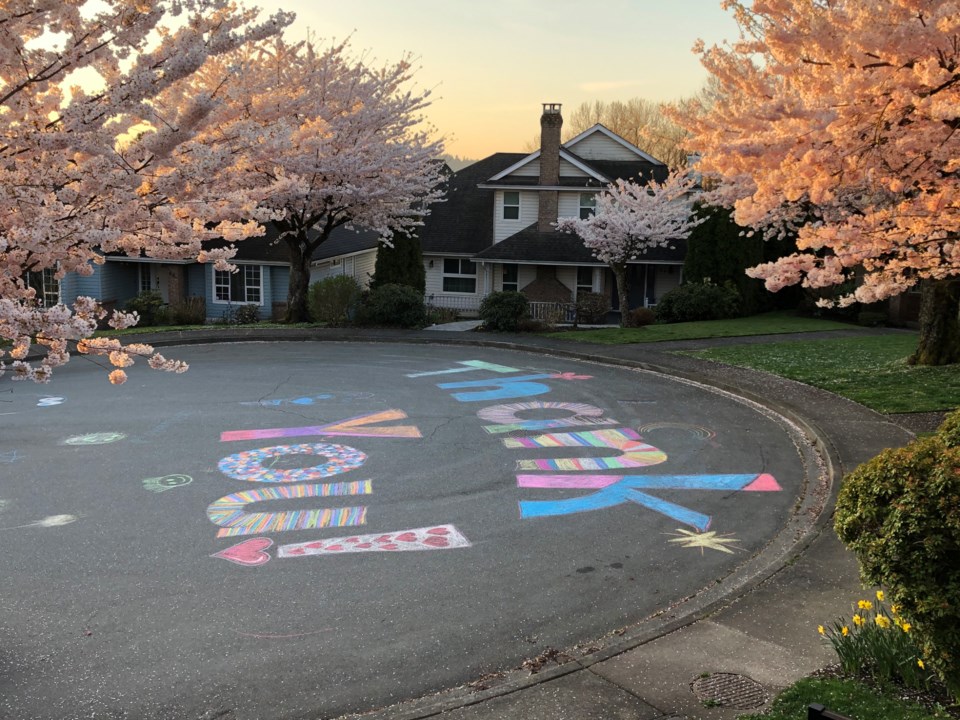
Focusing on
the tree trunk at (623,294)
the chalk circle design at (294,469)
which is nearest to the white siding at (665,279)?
the tree trunk at (623,294)

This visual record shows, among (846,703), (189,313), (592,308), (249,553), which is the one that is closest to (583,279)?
(592,308)

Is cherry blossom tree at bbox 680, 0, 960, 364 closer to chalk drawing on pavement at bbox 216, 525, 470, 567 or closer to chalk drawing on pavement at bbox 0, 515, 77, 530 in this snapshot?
chalk drawing on pavement at bbox 216, 525, 470, 567

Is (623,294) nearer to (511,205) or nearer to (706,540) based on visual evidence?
(511,205)

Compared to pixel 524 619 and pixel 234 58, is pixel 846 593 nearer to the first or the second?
pixel 524 619

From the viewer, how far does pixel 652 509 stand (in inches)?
422

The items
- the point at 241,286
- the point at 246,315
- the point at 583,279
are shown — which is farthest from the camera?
the point at 583,279

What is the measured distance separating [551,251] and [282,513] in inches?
1110

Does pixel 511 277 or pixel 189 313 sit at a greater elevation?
pixel 511 277

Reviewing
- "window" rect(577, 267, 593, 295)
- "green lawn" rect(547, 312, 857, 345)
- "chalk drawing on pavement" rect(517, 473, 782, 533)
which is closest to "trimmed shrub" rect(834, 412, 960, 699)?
"chalk drawing on pavement" rect(517, 473, 782, 533)

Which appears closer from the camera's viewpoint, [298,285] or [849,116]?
[849,116]

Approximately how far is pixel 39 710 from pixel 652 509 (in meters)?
7.09

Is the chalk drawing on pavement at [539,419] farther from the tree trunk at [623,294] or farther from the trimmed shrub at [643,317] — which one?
the trimmed shrub at [643,317]

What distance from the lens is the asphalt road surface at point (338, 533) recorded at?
6.77 m

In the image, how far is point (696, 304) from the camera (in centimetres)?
3153
